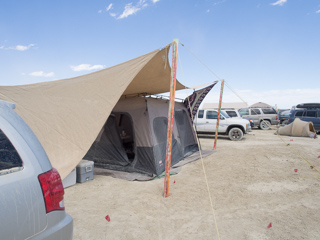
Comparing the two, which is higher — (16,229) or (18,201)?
(18,201)

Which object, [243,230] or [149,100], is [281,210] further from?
[149,100]

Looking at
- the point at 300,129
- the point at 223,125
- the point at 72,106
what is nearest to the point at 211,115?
the point at 223,125

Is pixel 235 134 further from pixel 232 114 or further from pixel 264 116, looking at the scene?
pixel 264 116

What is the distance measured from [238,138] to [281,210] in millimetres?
7891

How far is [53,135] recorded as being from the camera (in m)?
3.78

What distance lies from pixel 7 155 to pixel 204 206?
314 centimetres

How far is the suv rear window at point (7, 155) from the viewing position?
4.65ft

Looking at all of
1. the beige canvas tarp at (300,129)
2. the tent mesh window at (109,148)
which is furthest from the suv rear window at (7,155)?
the beige canvas tarp at (300,129)

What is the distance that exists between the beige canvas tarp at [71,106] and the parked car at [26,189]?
2108 mm

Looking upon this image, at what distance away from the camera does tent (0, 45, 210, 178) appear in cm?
372

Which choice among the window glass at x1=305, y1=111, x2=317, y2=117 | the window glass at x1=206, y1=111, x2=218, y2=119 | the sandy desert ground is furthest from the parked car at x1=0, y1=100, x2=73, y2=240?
the window glass at x1=305, y1=111, x2=317, y2=117

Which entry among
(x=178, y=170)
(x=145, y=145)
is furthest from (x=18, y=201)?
(x=178, y=170)

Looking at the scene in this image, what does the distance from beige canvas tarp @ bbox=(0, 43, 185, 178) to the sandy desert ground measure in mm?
1003

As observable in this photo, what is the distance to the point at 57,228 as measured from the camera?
1588 millimetres
